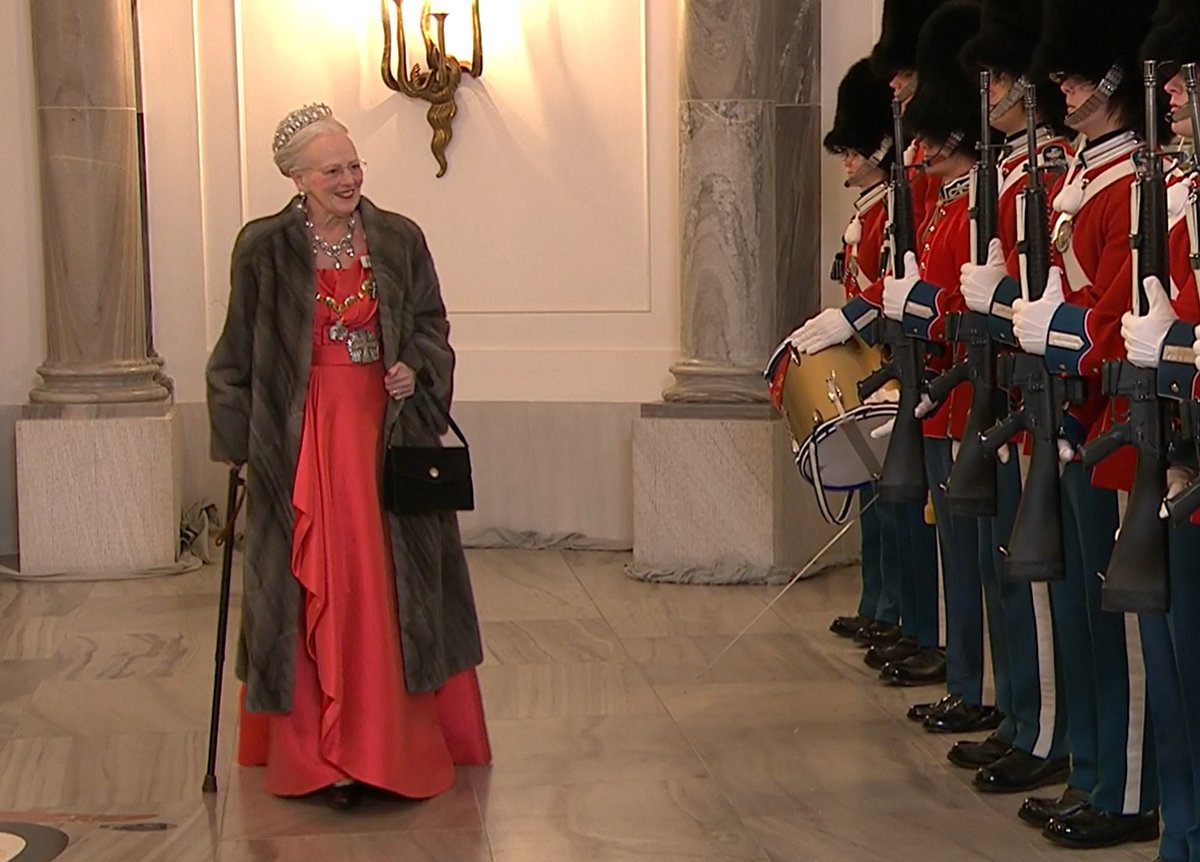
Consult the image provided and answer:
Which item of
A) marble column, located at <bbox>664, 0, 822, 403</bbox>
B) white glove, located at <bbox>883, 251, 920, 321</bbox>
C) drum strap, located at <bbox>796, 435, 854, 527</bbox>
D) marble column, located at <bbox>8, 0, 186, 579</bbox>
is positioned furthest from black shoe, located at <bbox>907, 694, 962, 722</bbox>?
marble column, located at <bbox>8, 0, 186, 579</bbox>

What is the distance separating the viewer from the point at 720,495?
27.1 feet

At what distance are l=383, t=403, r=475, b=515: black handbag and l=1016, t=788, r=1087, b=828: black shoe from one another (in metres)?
1.53

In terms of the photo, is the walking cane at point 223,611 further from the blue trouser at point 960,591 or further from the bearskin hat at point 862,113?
the bearskin hat at point 862,113

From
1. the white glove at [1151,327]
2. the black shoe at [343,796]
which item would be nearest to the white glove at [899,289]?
the white glove at [1151,327]

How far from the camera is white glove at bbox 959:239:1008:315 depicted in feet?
16.2

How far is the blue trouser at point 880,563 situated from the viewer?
673 centimetres

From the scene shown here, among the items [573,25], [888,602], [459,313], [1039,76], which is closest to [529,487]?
[459,313]

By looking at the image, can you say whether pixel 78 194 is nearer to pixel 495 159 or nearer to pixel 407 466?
pixel 495 159

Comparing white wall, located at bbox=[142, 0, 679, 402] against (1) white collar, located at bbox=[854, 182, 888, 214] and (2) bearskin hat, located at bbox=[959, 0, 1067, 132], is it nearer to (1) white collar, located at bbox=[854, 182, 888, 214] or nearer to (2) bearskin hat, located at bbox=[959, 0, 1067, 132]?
(1) white collar, located at bbox=[854, 182, 888, 214]

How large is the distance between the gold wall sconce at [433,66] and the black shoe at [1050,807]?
5.02m

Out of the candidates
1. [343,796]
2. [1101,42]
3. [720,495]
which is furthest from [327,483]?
[720,495]

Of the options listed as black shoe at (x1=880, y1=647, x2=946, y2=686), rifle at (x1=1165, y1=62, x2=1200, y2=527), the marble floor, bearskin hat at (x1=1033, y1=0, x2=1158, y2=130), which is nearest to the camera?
rifle at (x1=1165, y1=62, x2=1200, y2=527)

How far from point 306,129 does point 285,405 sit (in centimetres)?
69

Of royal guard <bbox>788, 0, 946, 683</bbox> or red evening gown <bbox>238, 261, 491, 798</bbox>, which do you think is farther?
royal guard <bbox>788, 0, 946, 683</bbox>
